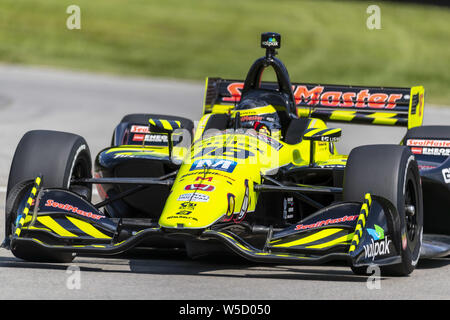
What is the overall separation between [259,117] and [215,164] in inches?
61.8

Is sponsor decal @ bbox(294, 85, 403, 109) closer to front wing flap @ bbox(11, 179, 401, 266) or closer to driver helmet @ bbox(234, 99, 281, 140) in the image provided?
driver helmet @ bbox(234, 99, 281, 140)

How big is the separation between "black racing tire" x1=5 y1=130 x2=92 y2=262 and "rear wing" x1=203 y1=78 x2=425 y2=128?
291 cm

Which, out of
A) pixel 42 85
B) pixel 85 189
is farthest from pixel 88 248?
pixel 42 85

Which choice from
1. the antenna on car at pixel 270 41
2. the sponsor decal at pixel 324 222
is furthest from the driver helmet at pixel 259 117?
the sponsor decal at pixel 324 222

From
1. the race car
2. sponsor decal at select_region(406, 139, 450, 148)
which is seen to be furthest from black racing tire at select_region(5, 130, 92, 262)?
sponsor decal at select_region(406, 139, 450, 148)

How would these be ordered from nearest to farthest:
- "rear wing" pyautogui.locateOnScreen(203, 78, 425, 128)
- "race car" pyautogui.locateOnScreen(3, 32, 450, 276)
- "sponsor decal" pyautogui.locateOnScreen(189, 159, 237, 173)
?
"race car" pyautogui.locateOnScreen(3, 32, 450, 276) < "sponsor decal" pyautogui.locateOnScreen(189, 159, 237, 173) < "rear wing" pyautogui.locateOnScreen(203, 78, 425, 128)

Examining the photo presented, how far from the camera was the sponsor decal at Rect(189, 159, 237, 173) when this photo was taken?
7473 mm

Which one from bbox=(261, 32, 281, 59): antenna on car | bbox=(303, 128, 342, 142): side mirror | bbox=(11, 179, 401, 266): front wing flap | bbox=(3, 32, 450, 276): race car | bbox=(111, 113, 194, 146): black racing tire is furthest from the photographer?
bbox=(111, 113, 194, 146): black racing tire

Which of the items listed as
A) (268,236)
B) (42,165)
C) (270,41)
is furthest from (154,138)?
(268,236)

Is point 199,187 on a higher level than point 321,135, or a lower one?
lower

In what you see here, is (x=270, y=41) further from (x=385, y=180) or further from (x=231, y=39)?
(x=231, y=39)

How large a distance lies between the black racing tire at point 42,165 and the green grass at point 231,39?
652 inches

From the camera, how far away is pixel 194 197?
7062mm

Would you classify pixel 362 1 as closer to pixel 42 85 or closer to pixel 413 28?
pixel 413 28
